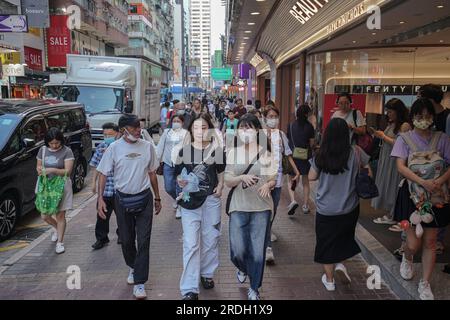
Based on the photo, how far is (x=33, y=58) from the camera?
24125 mm

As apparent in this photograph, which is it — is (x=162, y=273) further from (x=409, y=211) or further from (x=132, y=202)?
(x=409, y=211)

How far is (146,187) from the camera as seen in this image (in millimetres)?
4262

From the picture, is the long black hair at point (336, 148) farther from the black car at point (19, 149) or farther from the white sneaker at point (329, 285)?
the black car at point (19, 149)

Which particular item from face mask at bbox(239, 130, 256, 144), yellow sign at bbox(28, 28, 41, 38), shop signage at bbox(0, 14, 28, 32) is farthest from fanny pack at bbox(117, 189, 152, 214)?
yellow sign at bbox(28, 28, 41, 38)

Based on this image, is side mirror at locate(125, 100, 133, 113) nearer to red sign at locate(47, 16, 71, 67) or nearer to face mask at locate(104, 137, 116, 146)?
face mask at locate(104, 137, 116, 146)

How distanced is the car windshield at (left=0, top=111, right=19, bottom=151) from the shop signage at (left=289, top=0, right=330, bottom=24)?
5891 millimetres

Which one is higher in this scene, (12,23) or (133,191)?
(12,23)

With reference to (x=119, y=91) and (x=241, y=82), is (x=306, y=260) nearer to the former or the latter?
(x=119, y=91)

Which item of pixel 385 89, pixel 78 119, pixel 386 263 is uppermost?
pixel 385 89

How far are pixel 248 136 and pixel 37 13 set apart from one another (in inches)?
587

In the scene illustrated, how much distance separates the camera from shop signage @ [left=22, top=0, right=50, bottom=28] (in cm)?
1556

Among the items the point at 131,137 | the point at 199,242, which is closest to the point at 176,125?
the point at 131,137
